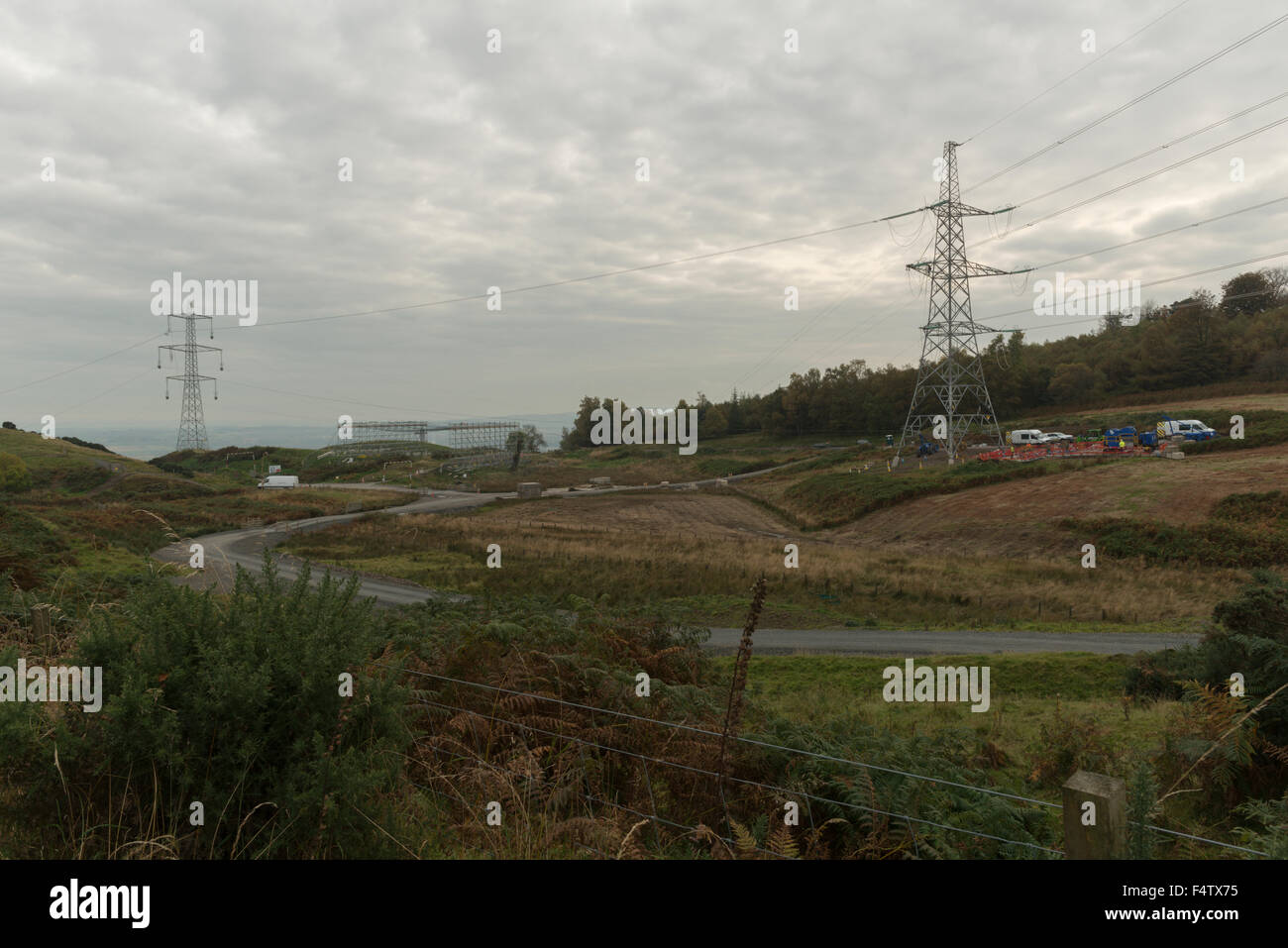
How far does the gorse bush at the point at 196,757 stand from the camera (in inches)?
175

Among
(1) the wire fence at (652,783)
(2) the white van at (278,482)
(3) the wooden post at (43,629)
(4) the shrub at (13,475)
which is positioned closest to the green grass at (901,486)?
(1) the wire fence at (652,783)

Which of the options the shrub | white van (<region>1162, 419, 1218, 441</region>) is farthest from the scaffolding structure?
white van (<region>1162, 419, 1218, 441</region>)

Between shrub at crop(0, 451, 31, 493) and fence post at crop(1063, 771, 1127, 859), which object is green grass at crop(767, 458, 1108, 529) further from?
shrub at crop(0, 451, 31, 493)

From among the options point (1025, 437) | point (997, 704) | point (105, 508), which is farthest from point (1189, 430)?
point (105, 508)

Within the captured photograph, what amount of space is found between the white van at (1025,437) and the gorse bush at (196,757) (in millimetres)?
77495

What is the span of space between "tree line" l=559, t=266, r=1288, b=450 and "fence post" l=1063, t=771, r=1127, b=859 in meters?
98.5

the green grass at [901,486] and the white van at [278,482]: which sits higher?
the white van at [278,482]

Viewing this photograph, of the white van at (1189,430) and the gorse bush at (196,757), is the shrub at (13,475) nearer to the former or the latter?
the gorse bush at (196,757)

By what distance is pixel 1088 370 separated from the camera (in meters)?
98.2

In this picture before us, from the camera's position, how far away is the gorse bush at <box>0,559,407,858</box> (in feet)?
14.6

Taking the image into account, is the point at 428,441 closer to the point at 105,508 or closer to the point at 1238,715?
the point at 105,508

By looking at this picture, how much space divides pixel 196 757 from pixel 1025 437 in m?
79.8

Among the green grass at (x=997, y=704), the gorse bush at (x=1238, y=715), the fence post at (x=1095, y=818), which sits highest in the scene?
the fence post at (x=1095, y=818)
